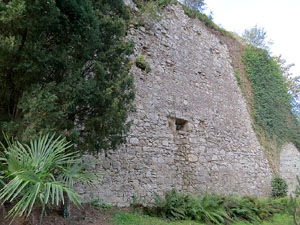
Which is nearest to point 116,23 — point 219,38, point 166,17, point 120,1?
point 120,1

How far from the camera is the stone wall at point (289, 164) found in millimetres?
10703

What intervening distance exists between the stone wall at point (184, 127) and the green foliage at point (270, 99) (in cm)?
119

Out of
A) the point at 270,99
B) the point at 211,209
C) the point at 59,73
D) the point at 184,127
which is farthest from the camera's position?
the point at 270,99

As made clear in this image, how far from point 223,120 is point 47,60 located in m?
7.21

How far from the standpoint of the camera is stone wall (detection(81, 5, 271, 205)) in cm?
600

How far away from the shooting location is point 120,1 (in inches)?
190

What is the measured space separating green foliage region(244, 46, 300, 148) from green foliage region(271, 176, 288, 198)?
5.99 ft

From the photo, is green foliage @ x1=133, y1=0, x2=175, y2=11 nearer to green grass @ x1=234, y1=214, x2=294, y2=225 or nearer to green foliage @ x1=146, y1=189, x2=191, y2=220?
green foliage @ x1=146, y1=189, x2=191, y2=220

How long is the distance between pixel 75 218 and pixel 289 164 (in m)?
10.2

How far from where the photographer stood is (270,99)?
11.6m

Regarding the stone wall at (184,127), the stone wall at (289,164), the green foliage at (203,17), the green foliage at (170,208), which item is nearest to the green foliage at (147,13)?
the stone wall at (184,127)

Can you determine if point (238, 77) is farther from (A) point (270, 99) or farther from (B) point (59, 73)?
(B) point (59, 73)

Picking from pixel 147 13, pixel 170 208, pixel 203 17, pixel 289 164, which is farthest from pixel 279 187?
pixel 147 13

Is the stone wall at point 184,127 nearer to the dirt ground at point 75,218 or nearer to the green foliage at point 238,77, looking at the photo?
the green foliage at point 238,77
